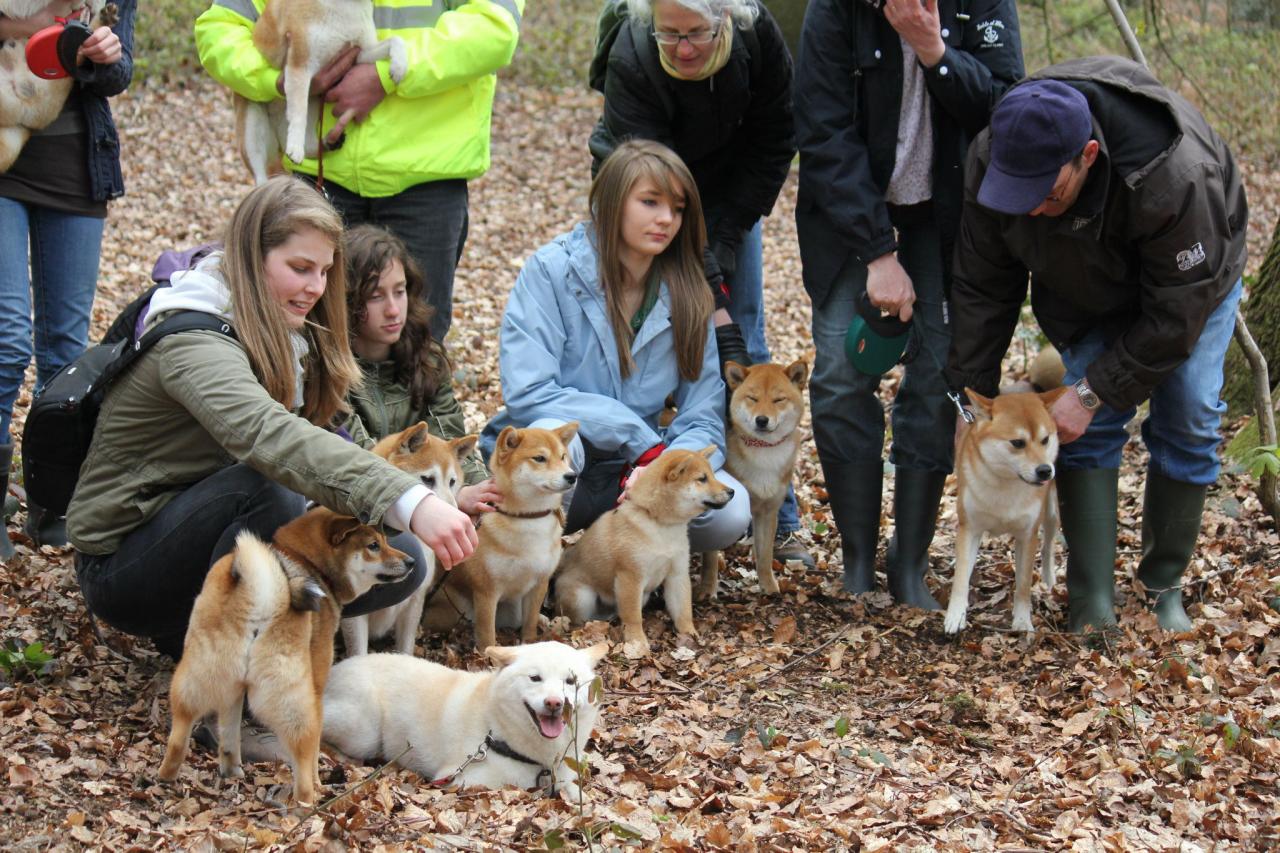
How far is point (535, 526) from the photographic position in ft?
15.8

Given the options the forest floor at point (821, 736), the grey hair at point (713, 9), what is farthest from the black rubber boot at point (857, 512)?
the grey hair at point (713, 9)

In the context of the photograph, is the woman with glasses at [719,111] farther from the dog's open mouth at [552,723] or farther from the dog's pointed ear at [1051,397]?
the dog's open mouth at [552,723]

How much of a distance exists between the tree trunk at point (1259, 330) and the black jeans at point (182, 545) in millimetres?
4786

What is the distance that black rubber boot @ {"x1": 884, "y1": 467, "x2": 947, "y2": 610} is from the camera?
17.6 ft

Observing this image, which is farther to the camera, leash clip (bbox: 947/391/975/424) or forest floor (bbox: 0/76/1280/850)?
leash clip (bbox: 947/391/975/424)

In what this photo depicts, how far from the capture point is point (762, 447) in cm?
561

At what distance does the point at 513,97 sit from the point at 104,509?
41.9ft

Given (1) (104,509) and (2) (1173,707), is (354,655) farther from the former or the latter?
(2) (1173,707)

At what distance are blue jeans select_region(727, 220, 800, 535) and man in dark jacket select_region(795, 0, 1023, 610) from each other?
57cm


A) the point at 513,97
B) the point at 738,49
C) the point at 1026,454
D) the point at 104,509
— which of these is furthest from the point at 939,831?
the point at 513,97

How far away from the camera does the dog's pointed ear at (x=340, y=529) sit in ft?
12.1

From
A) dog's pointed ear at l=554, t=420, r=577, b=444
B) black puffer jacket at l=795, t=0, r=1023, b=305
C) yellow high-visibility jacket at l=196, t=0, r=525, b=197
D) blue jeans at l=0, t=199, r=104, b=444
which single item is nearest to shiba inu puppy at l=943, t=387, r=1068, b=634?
black puffer jacket at l=795, t=0, r=1023, b=305

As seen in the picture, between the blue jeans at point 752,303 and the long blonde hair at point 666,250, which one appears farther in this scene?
the blue jeans at point 752,303

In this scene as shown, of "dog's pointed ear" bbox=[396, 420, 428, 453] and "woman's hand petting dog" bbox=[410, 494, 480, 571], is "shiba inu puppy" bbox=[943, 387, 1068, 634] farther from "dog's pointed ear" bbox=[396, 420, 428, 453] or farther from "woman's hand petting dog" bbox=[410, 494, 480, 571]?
"woman's hand petting dog" bbox=[410, 494, 480, 571]
